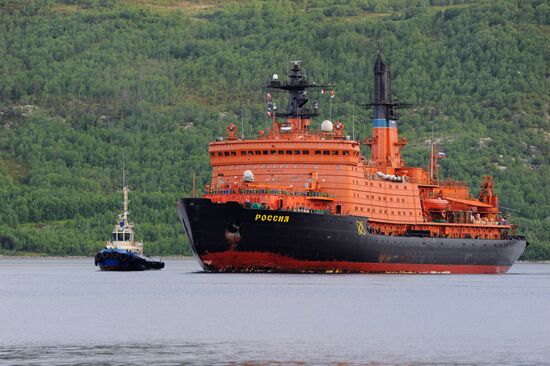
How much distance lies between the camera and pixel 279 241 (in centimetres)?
12662

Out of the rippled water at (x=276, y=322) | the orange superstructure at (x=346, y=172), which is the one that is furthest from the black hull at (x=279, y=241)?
the orange superstructure at (x=346, y=172)

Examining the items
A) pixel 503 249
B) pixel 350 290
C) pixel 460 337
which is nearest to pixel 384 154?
pixel 503 249

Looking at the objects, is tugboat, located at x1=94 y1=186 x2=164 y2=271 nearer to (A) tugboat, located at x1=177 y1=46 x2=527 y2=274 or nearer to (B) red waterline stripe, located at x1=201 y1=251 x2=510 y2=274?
(A) tugboat, located at x1=177 y1=46 x2=527 y2=274

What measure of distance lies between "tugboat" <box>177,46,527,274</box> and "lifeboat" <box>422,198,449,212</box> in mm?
87

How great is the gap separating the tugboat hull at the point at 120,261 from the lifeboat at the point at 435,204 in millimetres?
27375

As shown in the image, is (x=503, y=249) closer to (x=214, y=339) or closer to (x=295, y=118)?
(x=295, y=118)

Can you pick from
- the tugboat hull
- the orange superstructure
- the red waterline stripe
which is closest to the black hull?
the red waterline stripe

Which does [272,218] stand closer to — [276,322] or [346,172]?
[346,172]

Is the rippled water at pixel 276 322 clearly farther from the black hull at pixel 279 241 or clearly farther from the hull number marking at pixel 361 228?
the hull number marking at pixel 361 228

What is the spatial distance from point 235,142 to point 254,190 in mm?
7756

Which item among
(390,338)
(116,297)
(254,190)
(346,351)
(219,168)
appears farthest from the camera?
(219,168)

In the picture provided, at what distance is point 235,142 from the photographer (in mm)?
134375

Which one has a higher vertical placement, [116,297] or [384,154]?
[384,154]

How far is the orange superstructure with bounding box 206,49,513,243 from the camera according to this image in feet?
434
